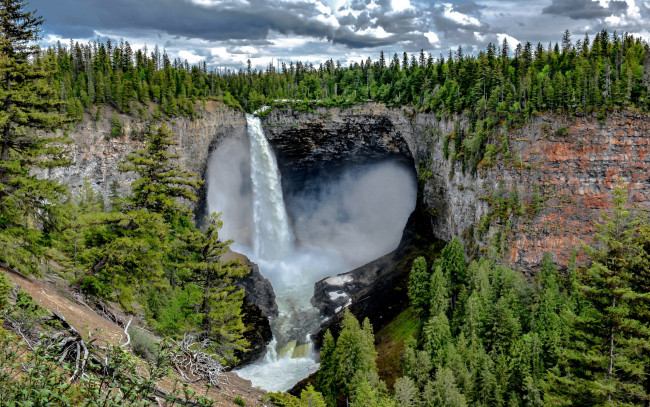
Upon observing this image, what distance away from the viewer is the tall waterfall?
233 ft

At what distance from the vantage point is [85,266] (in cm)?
2042

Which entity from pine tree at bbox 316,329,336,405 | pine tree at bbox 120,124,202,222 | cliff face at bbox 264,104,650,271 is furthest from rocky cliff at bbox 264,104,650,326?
pine tree at bbox 120,124,202,222

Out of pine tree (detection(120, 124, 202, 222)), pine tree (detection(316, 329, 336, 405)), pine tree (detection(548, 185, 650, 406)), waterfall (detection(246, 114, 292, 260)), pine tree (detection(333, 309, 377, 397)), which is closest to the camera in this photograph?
pine tree (detection(548, 185, 650, 406))

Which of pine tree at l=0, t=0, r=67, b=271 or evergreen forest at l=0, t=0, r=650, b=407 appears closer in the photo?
evergreen forest at l=0, t=0, r=650, b=407

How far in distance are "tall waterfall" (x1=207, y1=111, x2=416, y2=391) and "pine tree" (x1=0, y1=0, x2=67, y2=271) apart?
147ft

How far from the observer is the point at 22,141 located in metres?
17.9

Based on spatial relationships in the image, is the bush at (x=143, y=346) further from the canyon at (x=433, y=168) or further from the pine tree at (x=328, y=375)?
the canyon at (x=433, y=168)

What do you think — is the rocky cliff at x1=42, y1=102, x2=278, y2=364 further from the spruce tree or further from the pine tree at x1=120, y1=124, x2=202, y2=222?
the pine tree at x1=120, y1=124, x2=202, y2=222

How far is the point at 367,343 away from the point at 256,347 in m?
17.3

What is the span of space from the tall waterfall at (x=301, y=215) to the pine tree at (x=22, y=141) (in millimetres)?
44834

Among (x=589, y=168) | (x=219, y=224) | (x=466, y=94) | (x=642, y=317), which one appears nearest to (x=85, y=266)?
(x=219, y=224)

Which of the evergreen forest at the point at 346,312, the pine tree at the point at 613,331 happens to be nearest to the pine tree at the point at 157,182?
the evergreen forest at the point at 346,312

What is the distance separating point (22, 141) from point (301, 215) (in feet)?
204

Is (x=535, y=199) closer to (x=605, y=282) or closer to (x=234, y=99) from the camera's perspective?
(x=605, y=282)
